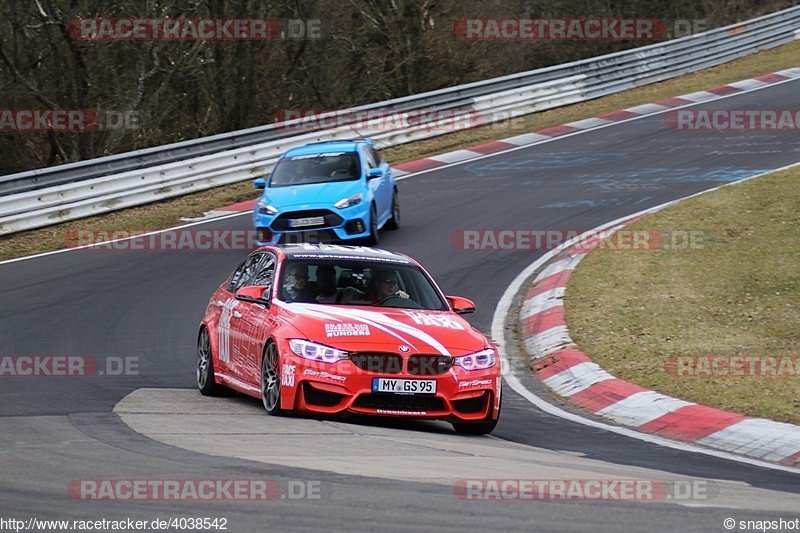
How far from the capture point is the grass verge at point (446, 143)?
65.0 feet

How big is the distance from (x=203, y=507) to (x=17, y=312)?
9573 mm

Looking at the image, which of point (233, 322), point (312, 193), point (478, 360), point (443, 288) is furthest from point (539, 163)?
point (478, 360)

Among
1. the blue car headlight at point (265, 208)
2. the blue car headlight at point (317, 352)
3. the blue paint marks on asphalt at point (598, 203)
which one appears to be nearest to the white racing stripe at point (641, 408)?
the blue car headlight at point (317, 352)

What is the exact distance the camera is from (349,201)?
18.2 m

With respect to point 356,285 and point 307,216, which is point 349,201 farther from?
point 356,285

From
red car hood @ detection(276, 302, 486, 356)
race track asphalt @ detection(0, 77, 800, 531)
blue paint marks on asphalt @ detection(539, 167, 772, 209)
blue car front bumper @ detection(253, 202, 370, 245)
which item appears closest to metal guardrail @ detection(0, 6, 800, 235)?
race track asphalt @ detection(0, 77, 800, 531)

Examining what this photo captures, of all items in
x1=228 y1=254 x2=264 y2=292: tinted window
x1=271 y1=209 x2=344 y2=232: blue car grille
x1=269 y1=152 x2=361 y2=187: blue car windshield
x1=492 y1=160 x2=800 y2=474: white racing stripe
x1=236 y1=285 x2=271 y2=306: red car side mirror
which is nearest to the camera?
x1=492 y1=160 x2=800 y2=474: white racing stripe

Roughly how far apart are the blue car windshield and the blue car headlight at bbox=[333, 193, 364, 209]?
0.62 metres

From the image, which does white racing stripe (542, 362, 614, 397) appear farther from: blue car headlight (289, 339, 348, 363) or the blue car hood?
the blue car hood

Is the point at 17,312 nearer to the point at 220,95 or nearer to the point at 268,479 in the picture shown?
the point at 268,479

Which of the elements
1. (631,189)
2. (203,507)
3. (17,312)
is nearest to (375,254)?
(203,507)

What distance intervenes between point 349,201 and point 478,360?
9154mm

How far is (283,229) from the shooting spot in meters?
18.0

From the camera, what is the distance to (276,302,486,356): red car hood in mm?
9062
